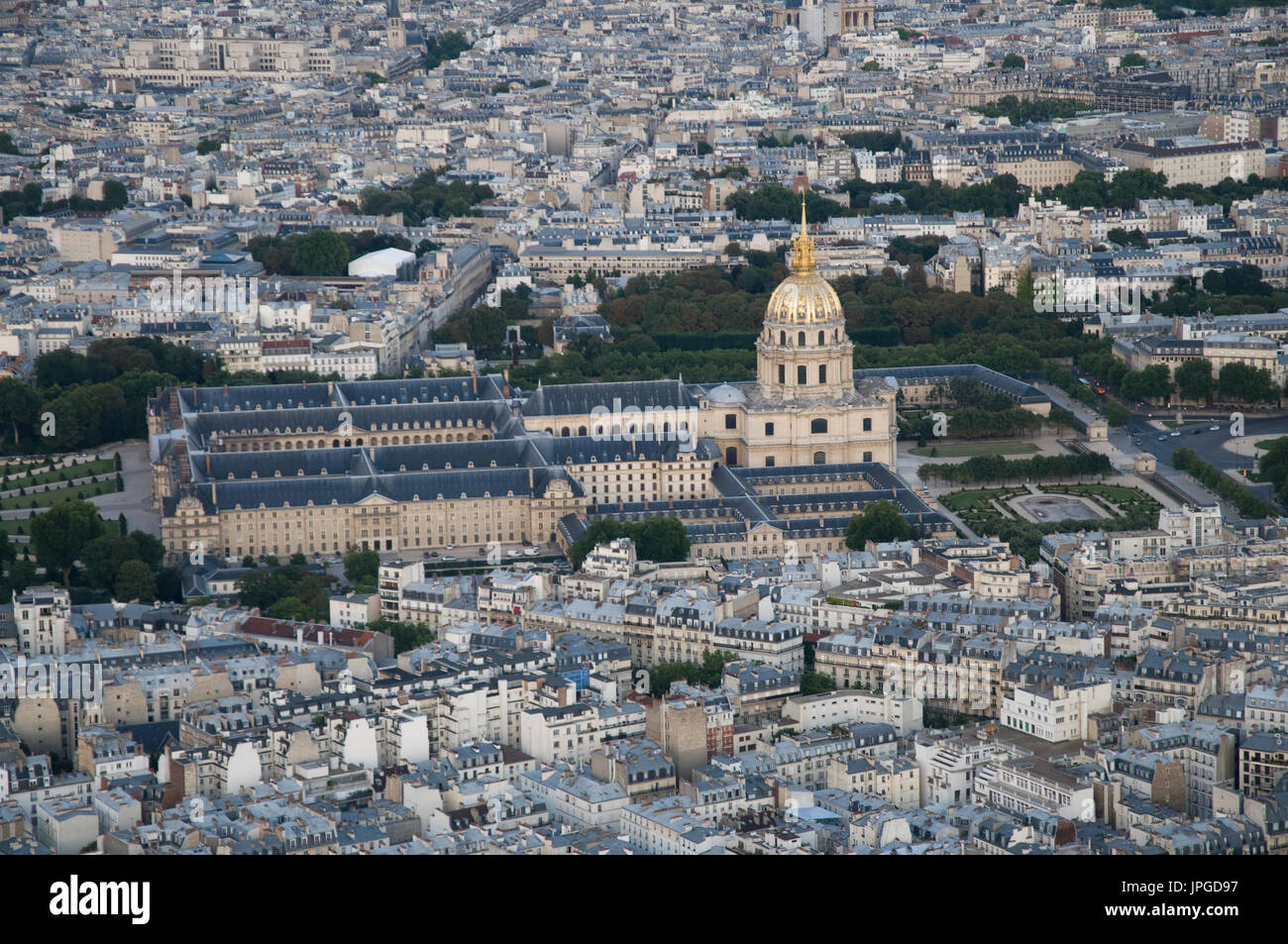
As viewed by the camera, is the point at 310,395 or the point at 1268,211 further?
the point at 1268,211

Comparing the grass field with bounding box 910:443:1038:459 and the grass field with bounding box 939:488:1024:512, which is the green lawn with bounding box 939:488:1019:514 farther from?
the grass field with bounding box 910:443:1038:459

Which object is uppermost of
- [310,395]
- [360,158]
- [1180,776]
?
[360,158]

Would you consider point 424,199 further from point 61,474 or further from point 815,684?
point 815,684

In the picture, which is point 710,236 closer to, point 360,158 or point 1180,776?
point 360,158

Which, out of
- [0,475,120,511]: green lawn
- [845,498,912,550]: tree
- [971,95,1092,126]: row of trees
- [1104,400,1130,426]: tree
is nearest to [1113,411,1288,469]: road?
[1104,400,1130,426]: tree

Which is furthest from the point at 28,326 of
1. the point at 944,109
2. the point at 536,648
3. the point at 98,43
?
the point at 98,43
